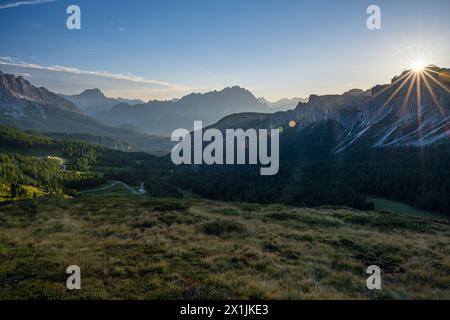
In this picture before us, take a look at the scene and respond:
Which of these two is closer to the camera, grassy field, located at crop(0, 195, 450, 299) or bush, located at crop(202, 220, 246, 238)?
grassy field, located at crop(0, 195, 450, 299)

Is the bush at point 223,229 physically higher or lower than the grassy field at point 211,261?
lower

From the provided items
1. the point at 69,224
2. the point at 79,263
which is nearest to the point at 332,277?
the point at 79,263

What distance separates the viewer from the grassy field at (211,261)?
1204 centimetres

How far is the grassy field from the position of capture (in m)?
12.0

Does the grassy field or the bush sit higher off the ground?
the grassy field

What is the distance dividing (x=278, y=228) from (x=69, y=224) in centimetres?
2135

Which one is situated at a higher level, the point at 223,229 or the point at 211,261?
the point at 211,261

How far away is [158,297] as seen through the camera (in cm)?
1127

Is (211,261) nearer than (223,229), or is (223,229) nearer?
(211,261)

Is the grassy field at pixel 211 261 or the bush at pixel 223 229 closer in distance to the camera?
the grassy field at pixel 211 261

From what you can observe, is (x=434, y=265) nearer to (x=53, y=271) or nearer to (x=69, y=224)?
(x=53, y=271)

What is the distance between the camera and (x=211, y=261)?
16234mm
